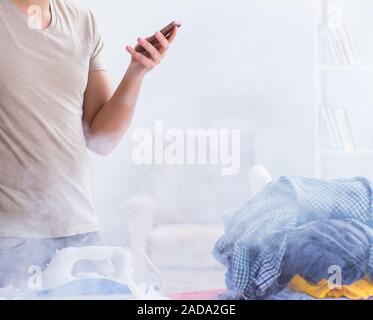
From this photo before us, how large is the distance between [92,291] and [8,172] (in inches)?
9.1

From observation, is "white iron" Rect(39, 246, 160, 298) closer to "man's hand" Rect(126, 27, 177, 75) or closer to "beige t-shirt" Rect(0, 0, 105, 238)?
"beige t-shirt" Rect(0, 0, 105, 238)

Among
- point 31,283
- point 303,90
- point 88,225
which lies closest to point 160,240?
point 88,225

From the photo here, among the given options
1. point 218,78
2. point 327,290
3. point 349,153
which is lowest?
point 327,290

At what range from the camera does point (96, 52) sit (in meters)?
0.95

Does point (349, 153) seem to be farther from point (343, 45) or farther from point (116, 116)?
point (116, 116)

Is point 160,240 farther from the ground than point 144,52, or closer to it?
closer to it

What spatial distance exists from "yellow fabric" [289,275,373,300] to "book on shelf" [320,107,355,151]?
0.39 meters

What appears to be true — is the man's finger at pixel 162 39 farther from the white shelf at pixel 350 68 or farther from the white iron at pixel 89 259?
the white shelf at pixel 350 68

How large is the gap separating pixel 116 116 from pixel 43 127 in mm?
131

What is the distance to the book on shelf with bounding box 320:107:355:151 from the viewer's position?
114cm

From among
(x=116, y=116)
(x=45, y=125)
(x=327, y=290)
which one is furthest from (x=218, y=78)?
(x=327, y=290)

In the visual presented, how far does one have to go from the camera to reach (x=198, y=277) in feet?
2.62

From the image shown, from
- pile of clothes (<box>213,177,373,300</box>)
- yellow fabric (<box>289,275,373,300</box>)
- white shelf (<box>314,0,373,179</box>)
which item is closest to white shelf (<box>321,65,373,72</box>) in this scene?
white shelf (<box>314,0,373,179</box>)

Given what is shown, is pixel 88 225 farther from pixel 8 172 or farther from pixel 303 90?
pixel 303 90
